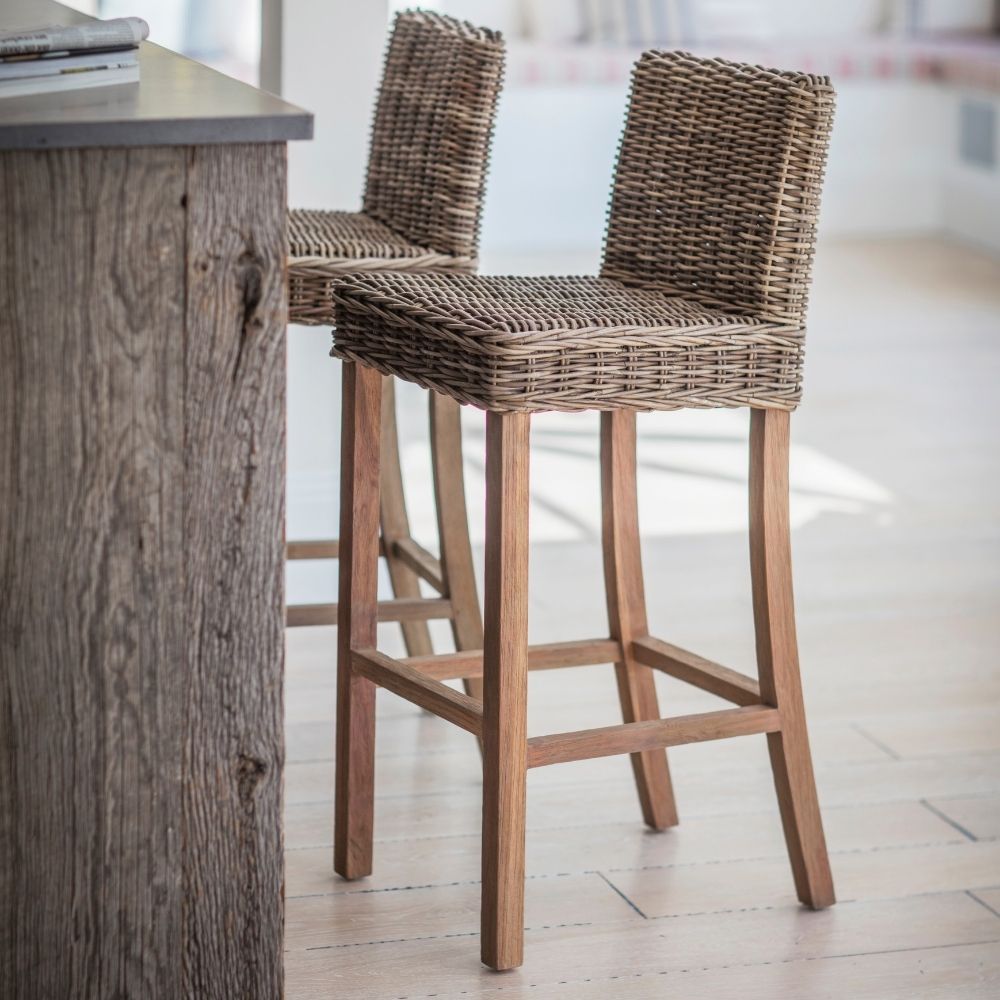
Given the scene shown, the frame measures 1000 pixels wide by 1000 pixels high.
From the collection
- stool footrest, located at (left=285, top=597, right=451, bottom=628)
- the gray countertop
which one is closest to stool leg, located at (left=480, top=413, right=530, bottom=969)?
the gray countertop

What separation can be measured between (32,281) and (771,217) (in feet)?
2.87

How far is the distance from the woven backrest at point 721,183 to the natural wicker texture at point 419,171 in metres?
0.24

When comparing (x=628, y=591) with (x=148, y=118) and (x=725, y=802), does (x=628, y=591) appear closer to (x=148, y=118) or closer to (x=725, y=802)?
(x=725, y=802)

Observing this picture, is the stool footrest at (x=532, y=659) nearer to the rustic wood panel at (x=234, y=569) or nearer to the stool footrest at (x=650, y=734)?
the stool footrest at (x=650, y=734)

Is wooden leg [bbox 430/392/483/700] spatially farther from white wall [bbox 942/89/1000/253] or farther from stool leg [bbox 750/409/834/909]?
white wall [bbox 942/89/1000/253]

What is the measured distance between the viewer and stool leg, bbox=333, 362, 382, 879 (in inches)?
75.0

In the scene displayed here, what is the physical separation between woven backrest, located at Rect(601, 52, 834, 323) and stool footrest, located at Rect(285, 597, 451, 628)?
1.86ft

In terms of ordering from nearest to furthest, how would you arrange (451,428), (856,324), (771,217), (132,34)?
(132,34) → (771,217) → (451,428) → (856,324)

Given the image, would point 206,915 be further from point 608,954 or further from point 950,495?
point 950,495

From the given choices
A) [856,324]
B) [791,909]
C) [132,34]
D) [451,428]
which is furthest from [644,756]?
[856,324]

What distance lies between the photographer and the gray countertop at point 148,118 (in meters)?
1.26

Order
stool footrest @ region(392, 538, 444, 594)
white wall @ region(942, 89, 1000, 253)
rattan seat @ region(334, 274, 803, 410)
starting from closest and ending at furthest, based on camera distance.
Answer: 1. rattan seat @ region(334, 274, 803, 410)
2. stool footrest @ region(392, 538, 444, 594)
3. white wall @ region(942, 89, 1000, 253)

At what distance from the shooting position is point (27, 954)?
141 centimetres

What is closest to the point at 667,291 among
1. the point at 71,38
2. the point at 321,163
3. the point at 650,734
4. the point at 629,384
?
the point at 629,384
